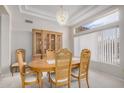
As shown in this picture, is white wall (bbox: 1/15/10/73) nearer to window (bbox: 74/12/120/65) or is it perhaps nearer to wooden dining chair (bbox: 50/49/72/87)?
wooden dining chair (bbox: 50/49/72/87)

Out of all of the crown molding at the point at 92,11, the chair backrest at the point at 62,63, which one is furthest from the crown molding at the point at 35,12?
the chair backrest at the point at 62,63

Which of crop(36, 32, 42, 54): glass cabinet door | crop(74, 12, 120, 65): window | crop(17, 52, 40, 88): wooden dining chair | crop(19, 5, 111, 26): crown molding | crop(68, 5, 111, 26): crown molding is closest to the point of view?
crop(17, 52, 40, 88): wooden dining chair

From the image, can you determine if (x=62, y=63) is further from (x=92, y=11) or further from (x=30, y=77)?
(x=92, y=11)

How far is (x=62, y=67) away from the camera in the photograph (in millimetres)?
2254

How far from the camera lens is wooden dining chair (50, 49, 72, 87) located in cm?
219

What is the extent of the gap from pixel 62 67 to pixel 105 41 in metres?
2.60

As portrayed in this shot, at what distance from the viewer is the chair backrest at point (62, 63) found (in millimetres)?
2186

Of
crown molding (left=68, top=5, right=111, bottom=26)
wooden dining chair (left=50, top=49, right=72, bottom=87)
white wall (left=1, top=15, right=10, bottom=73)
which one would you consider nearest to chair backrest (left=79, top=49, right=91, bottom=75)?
wooden dining chair (left=50, top=49, right=72, bottom=87)

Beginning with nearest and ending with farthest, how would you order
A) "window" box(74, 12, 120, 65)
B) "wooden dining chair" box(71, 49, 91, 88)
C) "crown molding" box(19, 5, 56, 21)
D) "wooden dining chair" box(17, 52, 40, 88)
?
"wooden dining chair" box(17, 52, 40, 88) → "wooden dining chair" box(71, 49, 91, 88) → "window" box(74, 12, 120, 65) → "crown molding" box(19, 5, 56, 21)

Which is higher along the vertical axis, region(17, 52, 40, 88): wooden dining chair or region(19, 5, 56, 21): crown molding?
region(19, 5, 56, 21): crown molding

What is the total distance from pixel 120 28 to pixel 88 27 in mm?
1763

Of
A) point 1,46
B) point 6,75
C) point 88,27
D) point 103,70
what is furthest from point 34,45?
point 103,70

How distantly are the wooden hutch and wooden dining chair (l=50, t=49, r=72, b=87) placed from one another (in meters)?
2.70

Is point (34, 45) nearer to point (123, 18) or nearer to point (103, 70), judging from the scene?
point (103, 70)
